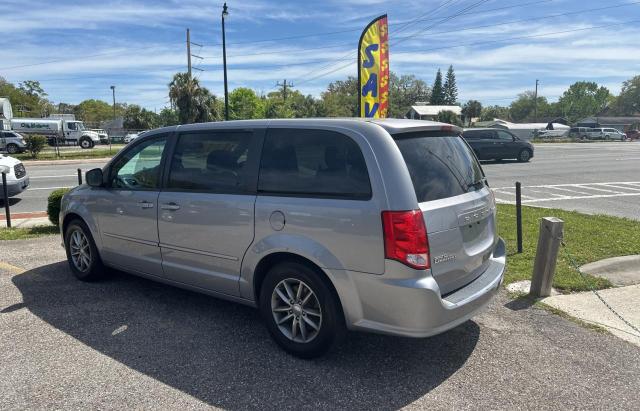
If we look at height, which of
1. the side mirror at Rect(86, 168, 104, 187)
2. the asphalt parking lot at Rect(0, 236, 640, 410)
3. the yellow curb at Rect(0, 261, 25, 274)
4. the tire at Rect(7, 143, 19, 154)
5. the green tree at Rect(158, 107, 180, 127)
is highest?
the green tree at Rect(158, 107, 180, 127)

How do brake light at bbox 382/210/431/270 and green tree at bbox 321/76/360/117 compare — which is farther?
green tree at bbox 321/76/360/117

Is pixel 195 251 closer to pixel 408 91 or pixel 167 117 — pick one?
pixel 167 117

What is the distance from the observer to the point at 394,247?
3094mm

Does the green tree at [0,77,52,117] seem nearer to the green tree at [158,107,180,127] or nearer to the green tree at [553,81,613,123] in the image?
the green tree at [158,107,180,127]

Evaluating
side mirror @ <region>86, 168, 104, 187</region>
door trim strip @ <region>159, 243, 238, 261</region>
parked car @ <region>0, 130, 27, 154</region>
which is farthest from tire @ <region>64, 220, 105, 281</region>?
parked car @ <region>0, 130, 27, 154</region>

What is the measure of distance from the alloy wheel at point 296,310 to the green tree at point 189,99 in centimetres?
3855

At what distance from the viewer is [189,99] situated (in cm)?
4066

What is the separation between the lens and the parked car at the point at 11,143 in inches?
1307

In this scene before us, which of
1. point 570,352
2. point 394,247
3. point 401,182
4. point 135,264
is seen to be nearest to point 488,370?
point 570,352

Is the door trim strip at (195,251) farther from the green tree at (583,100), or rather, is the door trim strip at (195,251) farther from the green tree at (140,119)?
the green tree at (583,100)

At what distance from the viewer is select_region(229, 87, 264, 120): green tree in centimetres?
7394

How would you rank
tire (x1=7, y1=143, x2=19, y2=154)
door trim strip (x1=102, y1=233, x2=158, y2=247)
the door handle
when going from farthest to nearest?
1. tire (x1=7, y1=143, x2=19, y2=154)
2. door trim strip (x1=102, y1=233, x2=158, y2=247)
3. the door handle

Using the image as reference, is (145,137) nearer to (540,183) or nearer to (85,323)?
(85,323)

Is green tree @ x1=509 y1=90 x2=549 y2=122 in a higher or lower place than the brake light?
higher
